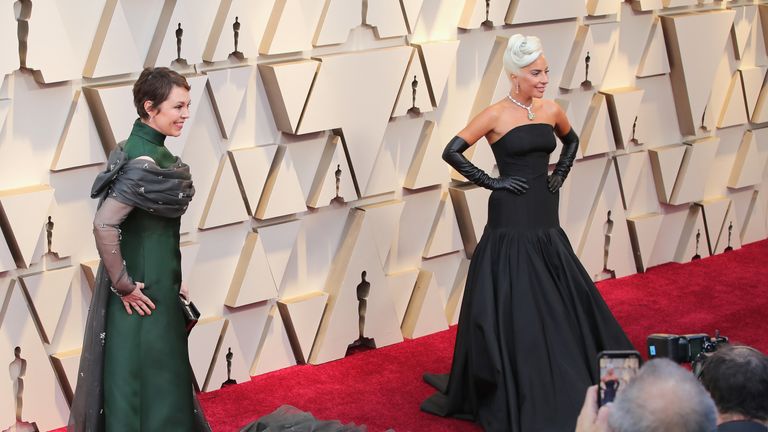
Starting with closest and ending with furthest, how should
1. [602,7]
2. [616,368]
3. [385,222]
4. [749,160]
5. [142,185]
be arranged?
[616,368] < [142,185] < [385,222] < [602,7] < [749,160]

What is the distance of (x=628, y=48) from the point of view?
7309 mm

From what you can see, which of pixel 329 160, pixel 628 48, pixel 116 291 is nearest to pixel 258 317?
pixel 329 160

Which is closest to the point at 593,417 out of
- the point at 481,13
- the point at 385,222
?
the point at 385,222

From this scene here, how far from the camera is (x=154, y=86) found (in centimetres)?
443

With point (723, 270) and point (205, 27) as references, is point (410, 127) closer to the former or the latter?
point (205, 27)

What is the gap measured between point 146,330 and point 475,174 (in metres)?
1.75

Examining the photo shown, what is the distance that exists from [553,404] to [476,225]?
5.52 ft

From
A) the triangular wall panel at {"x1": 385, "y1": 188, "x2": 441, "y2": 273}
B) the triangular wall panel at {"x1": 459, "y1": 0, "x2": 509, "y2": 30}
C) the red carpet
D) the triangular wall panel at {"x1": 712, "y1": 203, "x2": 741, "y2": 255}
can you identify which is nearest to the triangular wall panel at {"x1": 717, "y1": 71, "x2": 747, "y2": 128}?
the triangular wall panel at {"x1": 712, "y1": 203, "x2": 741, "y2": 255}

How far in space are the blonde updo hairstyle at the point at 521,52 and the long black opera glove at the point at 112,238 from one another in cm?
191

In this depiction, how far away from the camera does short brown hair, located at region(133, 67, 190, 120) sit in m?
4.43

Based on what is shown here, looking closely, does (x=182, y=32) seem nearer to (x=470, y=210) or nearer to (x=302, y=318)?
(x=302, y=318)

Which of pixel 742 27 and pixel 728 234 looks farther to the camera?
pixel 728 234

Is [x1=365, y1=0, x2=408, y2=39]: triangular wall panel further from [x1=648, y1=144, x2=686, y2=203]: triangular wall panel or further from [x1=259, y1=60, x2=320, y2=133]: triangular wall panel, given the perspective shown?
[x1=648, y1=144, x2=686, y2=203]: triangular wall panel

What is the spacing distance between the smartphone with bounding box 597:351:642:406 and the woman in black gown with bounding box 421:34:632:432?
2155mm
